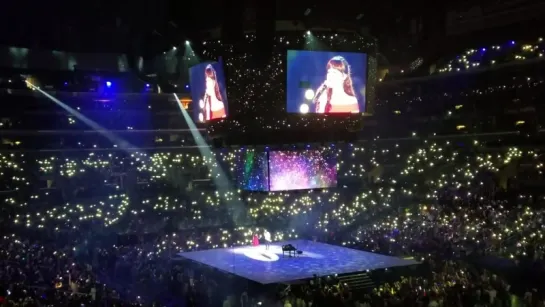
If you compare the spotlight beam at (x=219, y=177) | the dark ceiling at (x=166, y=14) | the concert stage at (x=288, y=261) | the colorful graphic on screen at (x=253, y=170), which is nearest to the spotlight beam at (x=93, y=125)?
the spotlight beam at (x=219, y=177)

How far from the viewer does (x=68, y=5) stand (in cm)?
1512

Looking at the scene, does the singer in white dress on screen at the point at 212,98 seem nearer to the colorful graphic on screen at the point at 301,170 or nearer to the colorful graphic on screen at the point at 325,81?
the colorful graphic on screen at the point at 325,81

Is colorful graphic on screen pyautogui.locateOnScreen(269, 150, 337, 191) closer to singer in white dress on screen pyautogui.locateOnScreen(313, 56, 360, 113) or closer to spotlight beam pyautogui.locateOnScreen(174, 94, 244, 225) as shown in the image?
singer in white dress on screen pyautogui.locateOnScreen(313, 56, 360, 113)

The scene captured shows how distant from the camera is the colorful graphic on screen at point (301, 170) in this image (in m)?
16.5

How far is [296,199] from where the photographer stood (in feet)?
76.3

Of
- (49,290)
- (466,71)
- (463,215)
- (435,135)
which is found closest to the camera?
(49,290)

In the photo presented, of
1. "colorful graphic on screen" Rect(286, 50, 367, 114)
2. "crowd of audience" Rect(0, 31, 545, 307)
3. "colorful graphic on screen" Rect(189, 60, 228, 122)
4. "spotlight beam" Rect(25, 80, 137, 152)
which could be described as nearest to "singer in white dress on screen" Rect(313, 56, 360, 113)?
"colorful graphic on screen" Rect(286, 50, 367, 114)

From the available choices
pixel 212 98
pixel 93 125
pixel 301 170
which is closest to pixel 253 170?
pixel 301 170

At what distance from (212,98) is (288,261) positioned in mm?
4840

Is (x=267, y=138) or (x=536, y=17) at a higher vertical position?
(x=536, y=17)

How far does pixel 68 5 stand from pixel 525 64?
16572 mm

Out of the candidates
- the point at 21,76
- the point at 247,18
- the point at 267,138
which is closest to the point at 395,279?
the point at 267,138

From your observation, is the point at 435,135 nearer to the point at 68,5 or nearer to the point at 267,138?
the point at 267,138

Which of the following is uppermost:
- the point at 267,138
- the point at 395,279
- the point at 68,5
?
the point at 68,5
